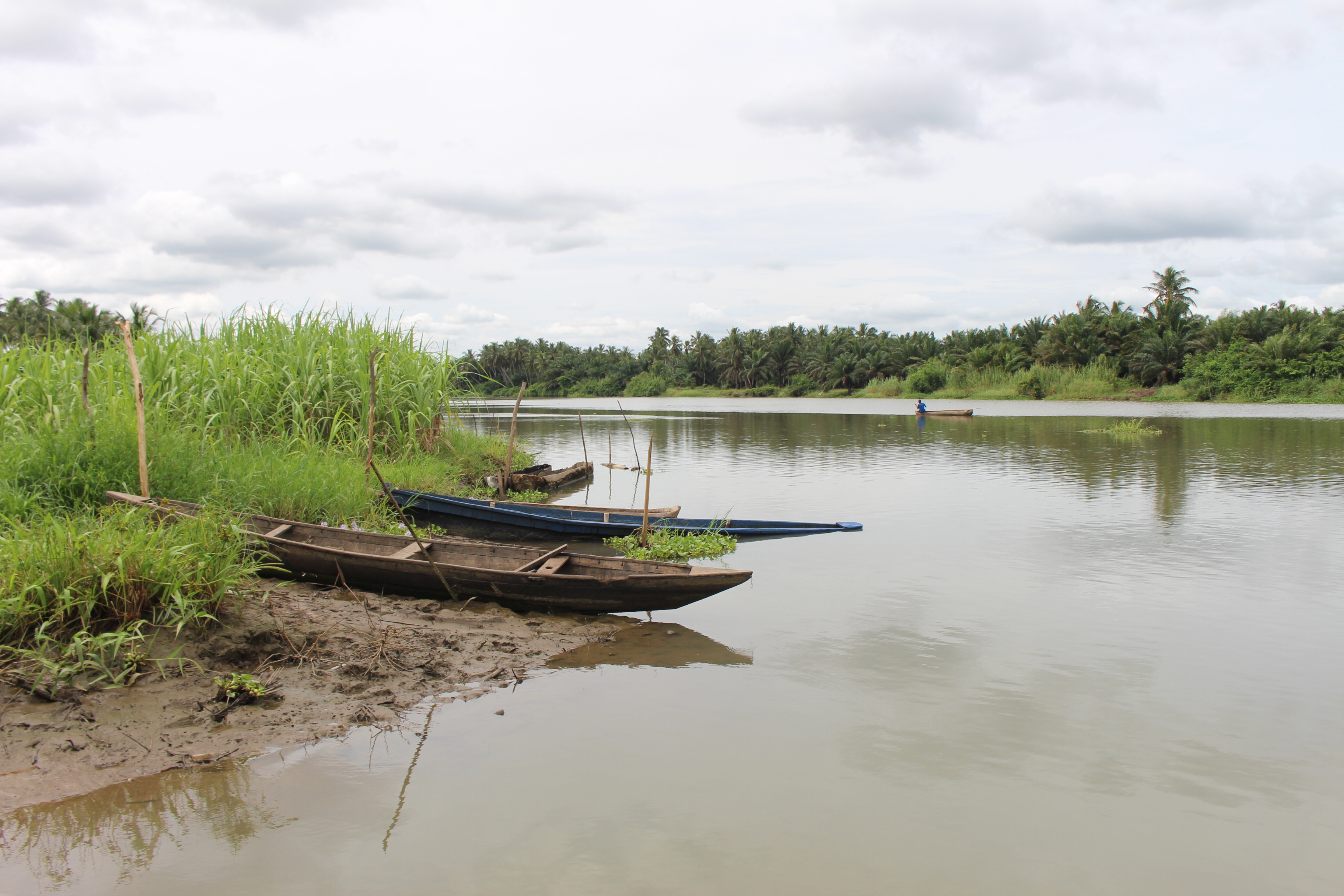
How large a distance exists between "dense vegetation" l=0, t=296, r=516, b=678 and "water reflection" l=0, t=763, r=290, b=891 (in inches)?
36.9

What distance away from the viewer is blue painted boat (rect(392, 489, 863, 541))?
1084cm

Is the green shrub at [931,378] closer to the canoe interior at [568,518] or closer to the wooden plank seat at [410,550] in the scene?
the canoe interior at [568,518]

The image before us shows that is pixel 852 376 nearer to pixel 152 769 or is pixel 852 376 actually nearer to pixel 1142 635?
pixel 1142 635

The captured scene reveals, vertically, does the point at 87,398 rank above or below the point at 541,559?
above

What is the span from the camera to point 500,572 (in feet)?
23.5

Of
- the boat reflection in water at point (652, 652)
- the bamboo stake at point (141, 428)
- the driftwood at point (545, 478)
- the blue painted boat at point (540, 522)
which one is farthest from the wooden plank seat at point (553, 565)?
the driftwood at point (545, 478)

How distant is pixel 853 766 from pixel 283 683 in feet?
12.2

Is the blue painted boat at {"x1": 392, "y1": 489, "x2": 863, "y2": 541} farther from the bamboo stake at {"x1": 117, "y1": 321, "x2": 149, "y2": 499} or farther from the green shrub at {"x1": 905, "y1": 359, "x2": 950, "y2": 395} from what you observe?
the green shrub at {"x1": 905, "y1": 359, "x2": 950, "y2": 395}

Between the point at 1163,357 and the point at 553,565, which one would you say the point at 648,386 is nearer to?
the point at 1163,357

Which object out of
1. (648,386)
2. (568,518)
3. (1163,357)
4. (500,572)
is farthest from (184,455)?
(648,386)

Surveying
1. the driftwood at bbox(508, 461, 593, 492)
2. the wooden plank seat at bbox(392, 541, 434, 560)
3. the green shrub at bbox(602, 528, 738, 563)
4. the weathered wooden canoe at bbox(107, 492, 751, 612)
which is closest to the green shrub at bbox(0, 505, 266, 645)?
the weathered wooden canoe at bbox(107, 492, 751, 612)

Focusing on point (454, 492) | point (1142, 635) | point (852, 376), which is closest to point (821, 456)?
point (454, 492)

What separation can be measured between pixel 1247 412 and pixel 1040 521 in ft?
111

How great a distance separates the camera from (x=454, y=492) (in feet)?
43.6
